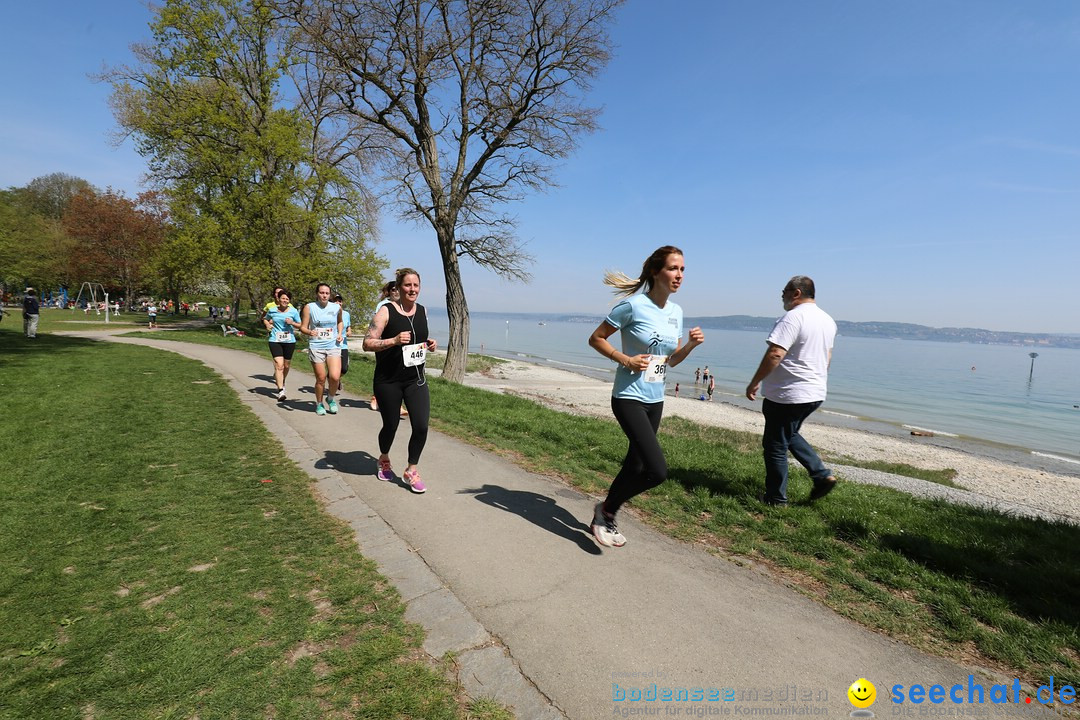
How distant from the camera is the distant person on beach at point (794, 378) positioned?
4328mm

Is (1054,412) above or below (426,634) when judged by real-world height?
below

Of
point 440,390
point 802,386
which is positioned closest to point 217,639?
point 802,386

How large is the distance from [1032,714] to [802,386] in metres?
2.54

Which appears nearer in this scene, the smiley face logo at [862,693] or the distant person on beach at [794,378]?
the smiley face logo at [862,693]

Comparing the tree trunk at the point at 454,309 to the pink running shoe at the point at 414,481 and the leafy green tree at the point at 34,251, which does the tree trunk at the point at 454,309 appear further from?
the leafy green tree at the point at 34,251

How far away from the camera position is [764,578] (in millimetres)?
3434

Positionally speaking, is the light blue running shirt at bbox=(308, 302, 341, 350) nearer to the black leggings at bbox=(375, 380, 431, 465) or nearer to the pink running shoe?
the black leggings at bbox=(375, 380, 431, 465)

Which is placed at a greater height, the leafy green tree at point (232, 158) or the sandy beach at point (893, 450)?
the leafy green tree at point (232, 158)

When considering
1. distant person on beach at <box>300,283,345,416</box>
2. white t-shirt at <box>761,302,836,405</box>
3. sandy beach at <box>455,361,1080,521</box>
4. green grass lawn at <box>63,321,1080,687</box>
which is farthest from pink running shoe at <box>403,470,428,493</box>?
sandy beach at <box>455,361,1080,521</box>

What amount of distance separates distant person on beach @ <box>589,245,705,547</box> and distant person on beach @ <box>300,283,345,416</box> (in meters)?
5.93

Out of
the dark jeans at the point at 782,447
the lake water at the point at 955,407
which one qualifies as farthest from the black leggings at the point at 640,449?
the lake water at the point at 955,407

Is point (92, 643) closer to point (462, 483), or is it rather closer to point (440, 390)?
point (462, 483)

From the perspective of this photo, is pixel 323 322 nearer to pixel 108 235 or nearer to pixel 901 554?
pixel 901 554

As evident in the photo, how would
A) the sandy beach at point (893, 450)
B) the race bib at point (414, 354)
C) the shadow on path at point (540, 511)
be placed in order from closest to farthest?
the shadow on path at point (540, 511) < the race bib at point (414, 354) < the sandy beach at point (893, 450)
